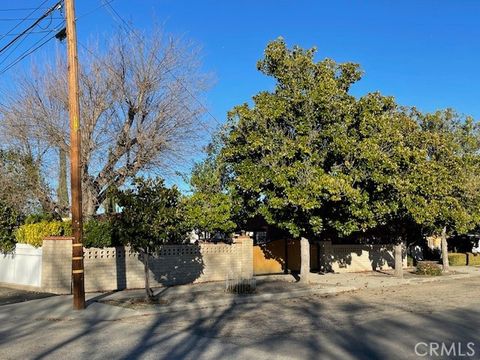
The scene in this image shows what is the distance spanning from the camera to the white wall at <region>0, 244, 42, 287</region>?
16812 mm

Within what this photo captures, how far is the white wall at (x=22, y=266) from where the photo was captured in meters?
16.8

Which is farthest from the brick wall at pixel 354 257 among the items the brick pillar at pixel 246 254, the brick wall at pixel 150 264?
the brick wall at pixel 150 264

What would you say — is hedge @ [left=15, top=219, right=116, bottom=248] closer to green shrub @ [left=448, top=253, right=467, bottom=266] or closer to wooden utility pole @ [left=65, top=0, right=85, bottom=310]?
wooden utility pole @ [left=65, top=0, right=85, bottom=310]

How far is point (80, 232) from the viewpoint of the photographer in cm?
1295

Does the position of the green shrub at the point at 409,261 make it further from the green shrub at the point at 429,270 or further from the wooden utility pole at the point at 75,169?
the wooden utility pole at the point at 75,169

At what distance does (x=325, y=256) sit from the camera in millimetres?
25484

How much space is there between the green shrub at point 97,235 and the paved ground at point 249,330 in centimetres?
A: 294

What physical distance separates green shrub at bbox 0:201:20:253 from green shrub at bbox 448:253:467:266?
79.9 ft

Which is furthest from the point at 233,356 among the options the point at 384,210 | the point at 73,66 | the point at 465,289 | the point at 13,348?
the point at 465,289

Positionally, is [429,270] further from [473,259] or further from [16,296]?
[16,296]

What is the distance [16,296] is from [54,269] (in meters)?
1.26

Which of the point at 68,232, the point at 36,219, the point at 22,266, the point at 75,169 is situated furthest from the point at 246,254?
the point at 75,169

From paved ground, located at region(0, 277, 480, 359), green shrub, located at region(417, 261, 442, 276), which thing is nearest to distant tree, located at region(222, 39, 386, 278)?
paved ground, located at region(0, 277, 480, 359)

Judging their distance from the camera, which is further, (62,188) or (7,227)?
(62,188)
